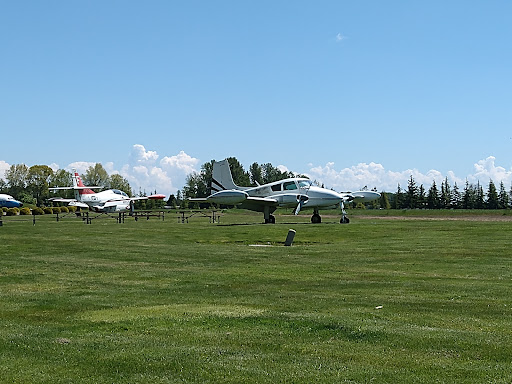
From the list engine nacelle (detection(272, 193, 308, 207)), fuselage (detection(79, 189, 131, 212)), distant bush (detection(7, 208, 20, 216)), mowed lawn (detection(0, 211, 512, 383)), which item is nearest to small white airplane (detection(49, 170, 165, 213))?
fuselage (detection(79, 189, 131, 212))

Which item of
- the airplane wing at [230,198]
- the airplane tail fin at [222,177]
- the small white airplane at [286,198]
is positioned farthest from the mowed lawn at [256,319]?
the airplane tail fin at [222,177]

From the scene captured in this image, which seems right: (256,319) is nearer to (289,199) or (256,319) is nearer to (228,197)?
(228,197)

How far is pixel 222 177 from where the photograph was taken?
169 feet

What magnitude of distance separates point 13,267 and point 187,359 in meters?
12.3

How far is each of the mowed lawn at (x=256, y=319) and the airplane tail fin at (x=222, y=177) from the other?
3070 cm

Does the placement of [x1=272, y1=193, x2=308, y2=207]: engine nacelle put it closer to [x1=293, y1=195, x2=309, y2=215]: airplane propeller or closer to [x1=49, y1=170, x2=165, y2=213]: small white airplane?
[x1=293, y1=195, x2=309, y2=215]: airplane propeller

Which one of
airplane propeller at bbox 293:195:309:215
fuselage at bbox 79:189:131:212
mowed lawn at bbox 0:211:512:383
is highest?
fuselage at bbox 79:189:131:212

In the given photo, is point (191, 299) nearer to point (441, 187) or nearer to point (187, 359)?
point (187, 359)

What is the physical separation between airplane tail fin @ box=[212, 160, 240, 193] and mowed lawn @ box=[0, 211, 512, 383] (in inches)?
1209

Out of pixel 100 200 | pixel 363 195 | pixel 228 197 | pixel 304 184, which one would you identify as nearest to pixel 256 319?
pixel 228 197

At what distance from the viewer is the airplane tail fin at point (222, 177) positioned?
51.5 metres

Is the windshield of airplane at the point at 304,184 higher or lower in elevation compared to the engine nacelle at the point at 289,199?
higher

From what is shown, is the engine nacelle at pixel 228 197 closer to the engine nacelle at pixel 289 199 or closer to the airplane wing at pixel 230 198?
the airplane wing at pixel 230 198

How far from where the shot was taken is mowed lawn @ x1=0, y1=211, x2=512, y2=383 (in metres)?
6.66
